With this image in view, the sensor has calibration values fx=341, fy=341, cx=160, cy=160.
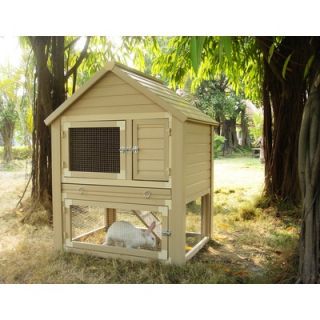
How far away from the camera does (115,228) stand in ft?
7.98

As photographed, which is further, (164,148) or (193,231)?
(193,231)

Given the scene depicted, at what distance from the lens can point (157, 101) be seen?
212 cm

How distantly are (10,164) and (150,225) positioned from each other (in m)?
5.86

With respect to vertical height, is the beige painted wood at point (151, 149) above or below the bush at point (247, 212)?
above

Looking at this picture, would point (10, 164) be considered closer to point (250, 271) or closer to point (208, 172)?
point (208, 172)

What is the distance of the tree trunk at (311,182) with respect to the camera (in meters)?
1.72

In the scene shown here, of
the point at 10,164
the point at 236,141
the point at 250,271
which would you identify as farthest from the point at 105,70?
the point at 236,141

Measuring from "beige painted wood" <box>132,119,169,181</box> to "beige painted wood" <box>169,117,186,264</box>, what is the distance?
0.06m

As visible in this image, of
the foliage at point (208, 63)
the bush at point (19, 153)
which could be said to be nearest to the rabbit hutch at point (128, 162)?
the foliage at point (208, 63)

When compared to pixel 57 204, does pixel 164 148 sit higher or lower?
higher

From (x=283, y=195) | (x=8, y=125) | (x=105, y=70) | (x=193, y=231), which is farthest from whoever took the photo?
(x=8, y=125)

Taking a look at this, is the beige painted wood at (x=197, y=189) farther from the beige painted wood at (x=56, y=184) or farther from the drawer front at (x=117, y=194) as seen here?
the beige painted wood at (x=56, y=184)

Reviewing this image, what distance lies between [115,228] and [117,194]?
0.29 m

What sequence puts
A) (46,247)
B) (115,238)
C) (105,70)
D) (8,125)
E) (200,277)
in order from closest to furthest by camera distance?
(200,277) → (105,70) → (115,238) → (46,247) → (8,125)
